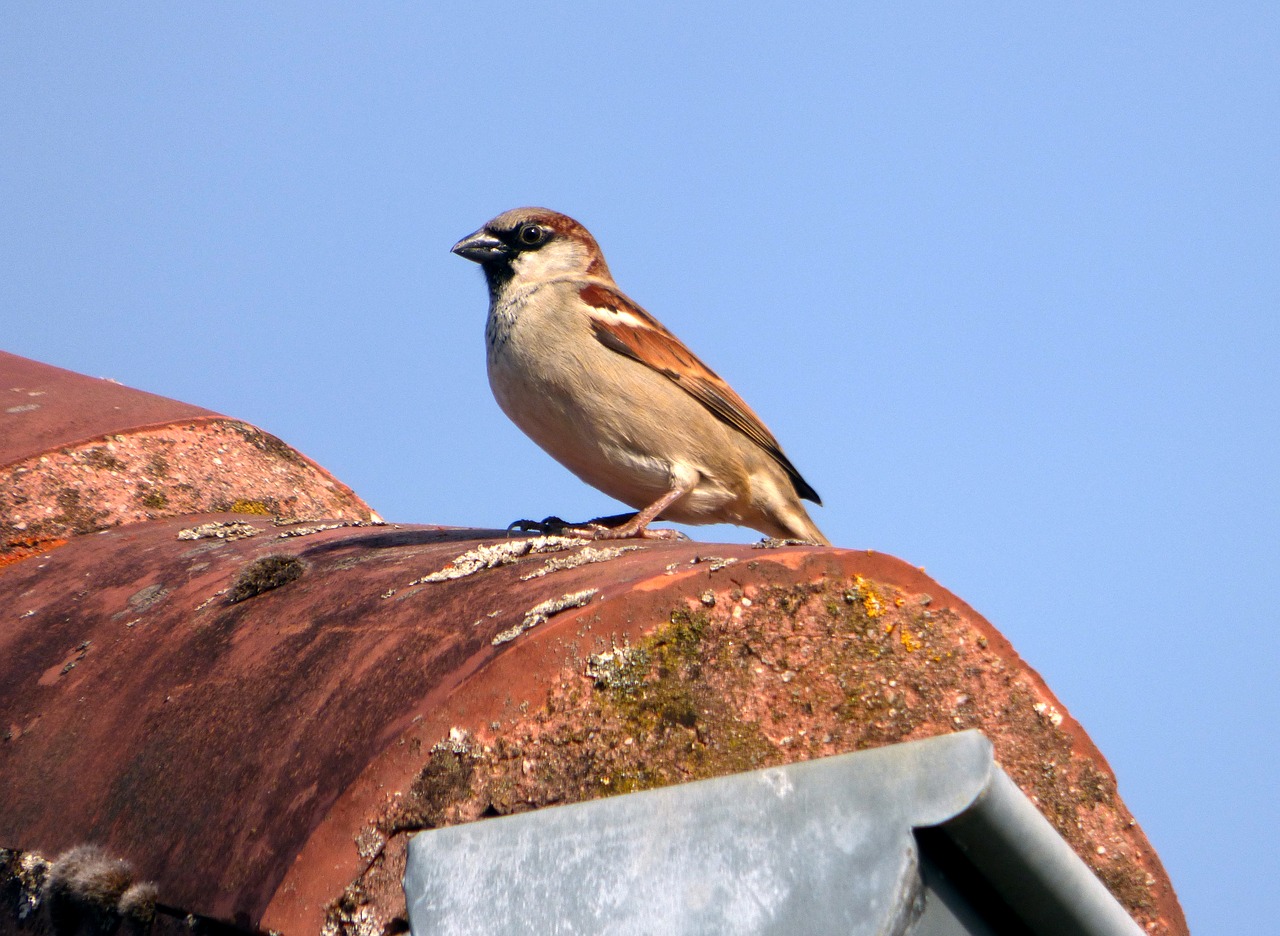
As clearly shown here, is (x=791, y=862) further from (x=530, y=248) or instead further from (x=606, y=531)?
(x=530, y=248)

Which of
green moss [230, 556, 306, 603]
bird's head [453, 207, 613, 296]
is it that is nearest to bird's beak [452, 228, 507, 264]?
bird's head [453, 207, 613, 296]

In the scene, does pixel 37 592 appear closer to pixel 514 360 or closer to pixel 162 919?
pixel 162 919

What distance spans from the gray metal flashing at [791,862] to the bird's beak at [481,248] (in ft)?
12.9

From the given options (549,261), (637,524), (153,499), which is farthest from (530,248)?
(153,499)

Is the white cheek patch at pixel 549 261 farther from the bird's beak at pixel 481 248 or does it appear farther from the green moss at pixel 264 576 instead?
the green moss at pixel 264 576

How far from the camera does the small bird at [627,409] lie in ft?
13.7

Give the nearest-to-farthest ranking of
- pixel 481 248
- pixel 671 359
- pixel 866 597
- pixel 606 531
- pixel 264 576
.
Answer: pixel 866 597 < pixel 264 576 < pixel 606 531 < pixel 671 359 < pixel 481 248

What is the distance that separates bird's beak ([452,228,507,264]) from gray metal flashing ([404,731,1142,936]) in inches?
155

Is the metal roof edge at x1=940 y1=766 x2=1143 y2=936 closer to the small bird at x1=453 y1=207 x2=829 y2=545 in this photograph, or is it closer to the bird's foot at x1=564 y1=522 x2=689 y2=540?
the bird's foot at x1=564 y1=522 x2=689 y2=540

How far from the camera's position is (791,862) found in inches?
43.7

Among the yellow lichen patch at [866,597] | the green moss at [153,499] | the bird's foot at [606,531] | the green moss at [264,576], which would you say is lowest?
the yellow lichen patch at [866,597]

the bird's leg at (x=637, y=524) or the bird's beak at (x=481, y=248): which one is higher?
the bird's beak at (x=481, y=248)

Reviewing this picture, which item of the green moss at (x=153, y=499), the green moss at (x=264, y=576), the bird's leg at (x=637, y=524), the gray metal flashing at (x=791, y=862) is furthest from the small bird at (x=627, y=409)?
the gray metal flashing at (x=791, y=862)

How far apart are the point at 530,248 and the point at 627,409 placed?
1199mm
